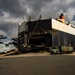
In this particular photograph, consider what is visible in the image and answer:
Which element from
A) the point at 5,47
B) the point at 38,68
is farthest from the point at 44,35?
the point at 38,68

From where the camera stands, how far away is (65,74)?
955 centimetres

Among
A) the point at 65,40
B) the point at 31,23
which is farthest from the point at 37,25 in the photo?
the point at 65,40

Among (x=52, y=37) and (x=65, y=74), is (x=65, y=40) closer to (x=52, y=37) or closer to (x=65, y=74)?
(x=52, y=37)

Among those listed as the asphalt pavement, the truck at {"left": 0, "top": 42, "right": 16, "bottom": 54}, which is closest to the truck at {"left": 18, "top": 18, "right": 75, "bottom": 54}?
the truck at {"left": 0, "top": 42, "right": 16, "bottom": 54}

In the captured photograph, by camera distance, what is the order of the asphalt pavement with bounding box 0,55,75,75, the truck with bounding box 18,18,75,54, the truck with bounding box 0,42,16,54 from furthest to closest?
the truck with bounding box 18,18,75,54 < the truck with bounding box 0,42,16,54 < the asphalt pavement with bounding box 0,55,75,75

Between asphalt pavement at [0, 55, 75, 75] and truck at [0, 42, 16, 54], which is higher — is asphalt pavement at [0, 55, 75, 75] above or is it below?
below

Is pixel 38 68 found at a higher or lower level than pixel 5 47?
lower

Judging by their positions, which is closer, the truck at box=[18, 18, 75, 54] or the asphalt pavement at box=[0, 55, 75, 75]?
the asphalt pavement at box=[0, 55, 75, 75]

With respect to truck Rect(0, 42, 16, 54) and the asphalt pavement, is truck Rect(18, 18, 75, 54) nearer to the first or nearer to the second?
truck Rect(0, 42, 16, 54)

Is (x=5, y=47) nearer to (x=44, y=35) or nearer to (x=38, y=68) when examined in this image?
(x=44, y=35)

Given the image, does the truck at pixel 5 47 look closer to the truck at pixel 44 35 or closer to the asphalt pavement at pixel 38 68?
the truck at pixel 44 35

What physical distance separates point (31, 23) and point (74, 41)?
1804cm

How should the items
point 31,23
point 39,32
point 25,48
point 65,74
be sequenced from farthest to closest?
point 31,23
point 39,32
point 25,48
point 65,74

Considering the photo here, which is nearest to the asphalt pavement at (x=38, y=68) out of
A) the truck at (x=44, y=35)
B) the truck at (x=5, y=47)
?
the truck at (x=44, y=35)
